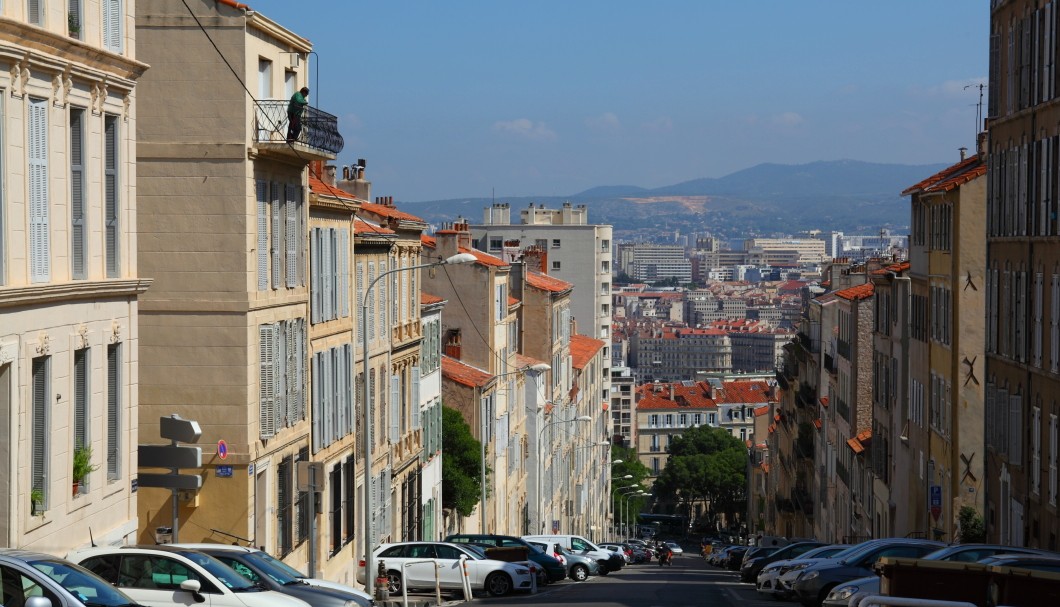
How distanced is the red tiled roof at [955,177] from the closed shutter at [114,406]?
→ 2691 cm

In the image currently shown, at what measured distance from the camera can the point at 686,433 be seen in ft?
641

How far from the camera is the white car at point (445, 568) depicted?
34.6 m

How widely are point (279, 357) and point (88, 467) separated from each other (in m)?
9.46

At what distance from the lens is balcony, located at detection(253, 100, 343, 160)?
2945cm

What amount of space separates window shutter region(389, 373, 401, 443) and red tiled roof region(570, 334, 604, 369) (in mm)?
49283

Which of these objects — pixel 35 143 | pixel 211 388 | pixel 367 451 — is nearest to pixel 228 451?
pixel 211 388

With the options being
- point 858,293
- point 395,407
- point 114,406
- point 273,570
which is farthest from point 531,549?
point 858,293

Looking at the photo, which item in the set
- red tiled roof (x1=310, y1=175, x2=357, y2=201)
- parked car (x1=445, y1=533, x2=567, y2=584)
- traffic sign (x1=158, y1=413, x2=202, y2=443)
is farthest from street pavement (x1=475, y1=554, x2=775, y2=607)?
red tiled roof (x1=310, y1=175, x2=357, y2=201)

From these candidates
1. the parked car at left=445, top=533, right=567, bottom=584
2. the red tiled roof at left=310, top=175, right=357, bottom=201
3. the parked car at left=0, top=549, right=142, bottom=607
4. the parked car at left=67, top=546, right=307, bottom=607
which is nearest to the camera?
the parked car at left=0, top=549, right=142, bottom=607

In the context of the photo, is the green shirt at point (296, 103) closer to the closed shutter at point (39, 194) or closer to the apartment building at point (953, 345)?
the closed shutter at point (39, 194)

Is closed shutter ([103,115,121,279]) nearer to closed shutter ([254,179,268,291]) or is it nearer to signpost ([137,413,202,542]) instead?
signpost ([137,413,202,542])

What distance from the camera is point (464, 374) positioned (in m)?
57.6

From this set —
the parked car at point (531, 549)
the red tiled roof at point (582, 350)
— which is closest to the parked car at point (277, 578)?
the parked car at point (531, 549)

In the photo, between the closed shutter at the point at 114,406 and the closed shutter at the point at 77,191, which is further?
the closed shutter at the point at 114,406
